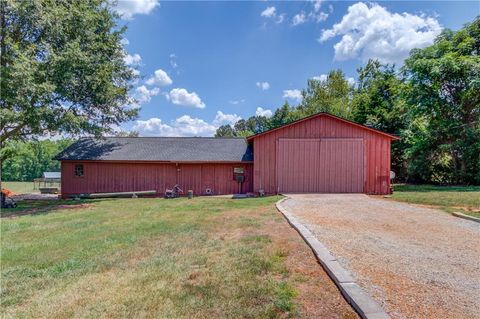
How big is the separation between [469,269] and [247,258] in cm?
307

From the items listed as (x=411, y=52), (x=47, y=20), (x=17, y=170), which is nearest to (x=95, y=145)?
(x=47, y=20)

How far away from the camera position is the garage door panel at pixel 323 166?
14820 mm

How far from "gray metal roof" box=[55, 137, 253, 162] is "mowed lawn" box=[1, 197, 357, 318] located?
1025 cm

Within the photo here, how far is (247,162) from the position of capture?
17016mm

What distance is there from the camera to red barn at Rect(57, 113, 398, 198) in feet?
48.8

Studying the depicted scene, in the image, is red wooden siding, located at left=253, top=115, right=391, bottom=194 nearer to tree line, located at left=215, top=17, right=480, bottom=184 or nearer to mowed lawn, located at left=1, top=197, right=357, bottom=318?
tree line, located at left=215, top=17, right=480, bottom=184

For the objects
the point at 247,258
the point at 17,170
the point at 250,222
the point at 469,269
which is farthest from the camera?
the point at 17,170

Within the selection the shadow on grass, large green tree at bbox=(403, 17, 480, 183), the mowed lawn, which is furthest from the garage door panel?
the shadow on grass

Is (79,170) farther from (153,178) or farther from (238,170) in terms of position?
(238,170)

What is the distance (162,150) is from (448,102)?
18497mm

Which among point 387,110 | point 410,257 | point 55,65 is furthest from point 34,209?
point 387,110

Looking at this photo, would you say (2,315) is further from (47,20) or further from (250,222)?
(47,20)

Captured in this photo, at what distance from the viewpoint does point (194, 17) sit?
15.2 metres

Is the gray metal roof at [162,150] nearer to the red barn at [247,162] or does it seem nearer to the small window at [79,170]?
the red barn at [247,162]
